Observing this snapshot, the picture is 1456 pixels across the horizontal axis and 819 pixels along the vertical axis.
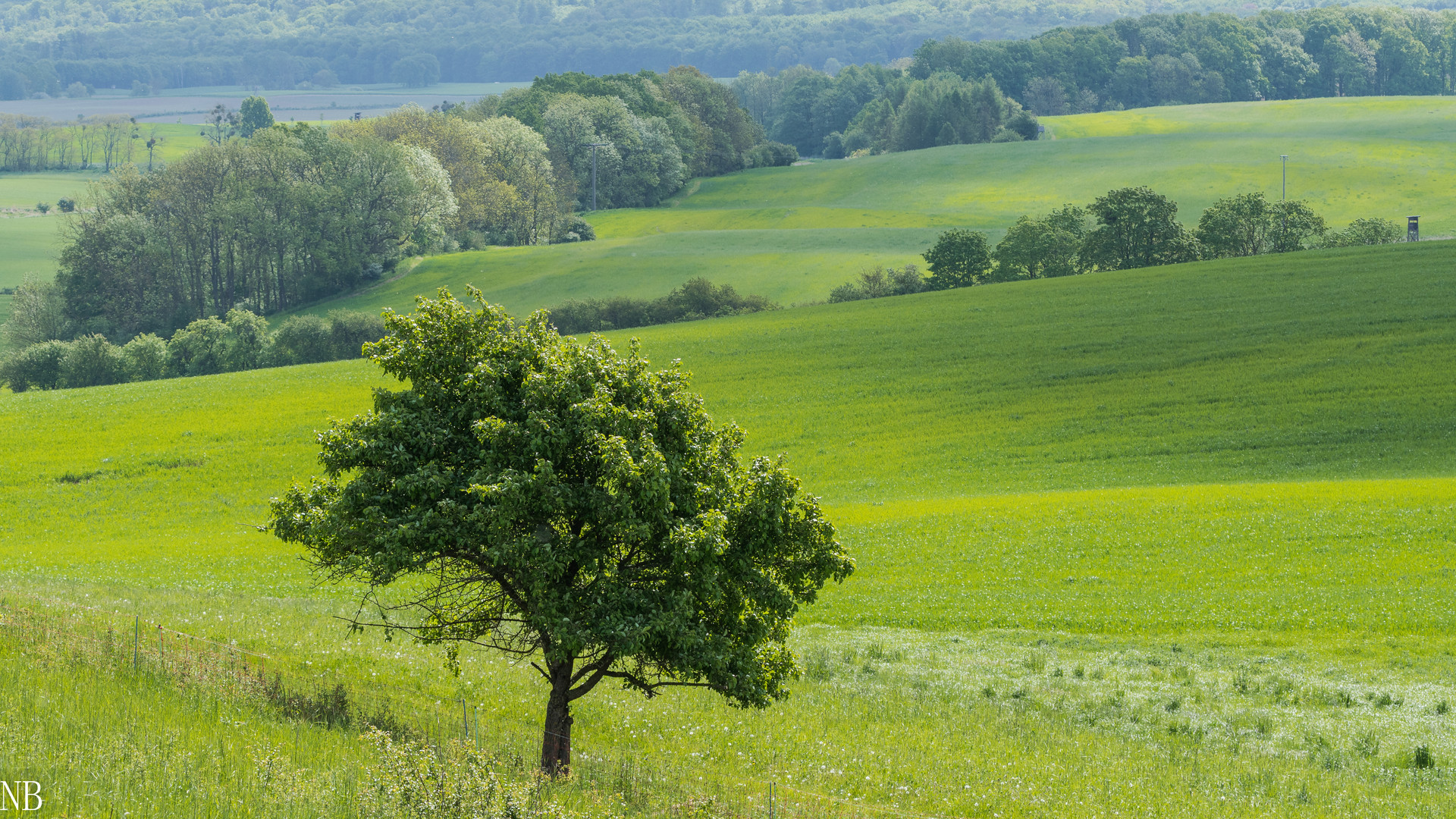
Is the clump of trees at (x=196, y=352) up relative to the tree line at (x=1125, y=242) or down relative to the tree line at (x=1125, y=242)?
down

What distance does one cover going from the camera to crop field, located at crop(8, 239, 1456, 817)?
1541 cm

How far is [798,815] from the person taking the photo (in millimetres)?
12922

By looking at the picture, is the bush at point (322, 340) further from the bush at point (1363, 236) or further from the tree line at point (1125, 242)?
the bush at point (1363, 236)

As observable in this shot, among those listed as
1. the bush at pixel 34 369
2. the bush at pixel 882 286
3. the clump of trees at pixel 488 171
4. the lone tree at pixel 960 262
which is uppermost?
the clump of trees at pixel 488 171

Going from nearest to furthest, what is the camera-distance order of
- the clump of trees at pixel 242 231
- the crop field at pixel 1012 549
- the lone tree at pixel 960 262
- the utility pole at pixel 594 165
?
the crop field at pixel 1012 549, the lone tree at pixel 960 262, the clump of trees at pixel 242 231, the utility pole at pixel 594 165

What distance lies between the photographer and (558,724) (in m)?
13.9

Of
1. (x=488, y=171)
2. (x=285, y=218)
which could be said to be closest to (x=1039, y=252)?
(x=488, y=171)

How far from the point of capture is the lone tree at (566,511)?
13023mm

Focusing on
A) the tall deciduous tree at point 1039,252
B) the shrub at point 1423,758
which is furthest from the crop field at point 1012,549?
the tall deciduous tree at point 1039,252

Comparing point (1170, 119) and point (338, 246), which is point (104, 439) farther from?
point (1170, 119)

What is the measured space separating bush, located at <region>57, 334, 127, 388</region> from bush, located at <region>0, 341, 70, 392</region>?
578 millimetres

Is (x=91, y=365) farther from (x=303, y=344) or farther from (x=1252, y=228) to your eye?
(x=1252, y=228)

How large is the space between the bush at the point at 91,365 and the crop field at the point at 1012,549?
17896mm

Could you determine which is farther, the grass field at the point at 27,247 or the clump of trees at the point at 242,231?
the grass field at the point at 27,247
